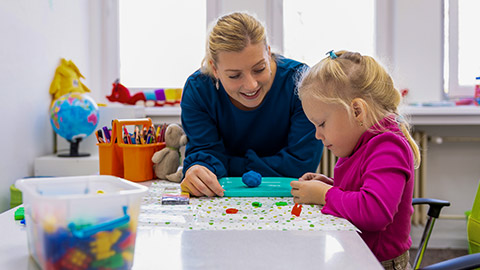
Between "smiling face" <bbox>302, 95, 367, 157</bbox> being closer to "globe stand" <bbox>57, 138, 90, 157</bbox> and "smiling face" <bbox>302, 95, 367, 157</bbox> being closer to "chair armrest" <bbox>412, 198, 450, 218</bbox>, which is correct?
"chair armrest" <bbox>412, 198, 450, 218</bbox>

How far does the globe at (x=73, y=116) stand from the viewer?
1.96m

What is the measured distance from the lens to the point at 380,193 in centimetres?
81

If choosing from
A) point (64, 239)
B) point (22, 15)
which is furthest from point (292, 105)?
point (22, 15)

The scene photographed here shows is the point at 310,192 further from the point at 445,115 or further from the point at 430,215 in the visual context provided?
the point at 445,115

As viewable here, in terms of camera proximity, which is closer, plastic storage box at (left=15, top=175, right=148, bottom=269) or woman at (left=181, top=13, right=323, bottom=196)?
plastic storage box at (left=15, top=175, right=148, bottom=269)

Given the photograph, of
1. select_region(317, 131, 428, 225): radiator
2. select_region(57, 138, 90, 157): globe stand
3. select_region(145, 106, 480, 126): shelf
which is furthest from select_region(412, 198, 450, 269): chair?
select_region(57, 138, 90, 157): globe stand

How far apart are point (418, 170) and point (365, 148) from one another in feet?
6.12

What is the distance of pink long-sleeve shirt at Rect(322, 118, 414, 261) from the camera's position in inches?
32.1

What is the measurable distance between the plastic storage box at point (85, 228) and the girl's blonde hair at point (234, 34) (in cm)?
68

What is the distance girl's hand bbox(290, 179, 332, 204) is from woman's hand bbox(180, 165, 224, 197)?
183 millimetres

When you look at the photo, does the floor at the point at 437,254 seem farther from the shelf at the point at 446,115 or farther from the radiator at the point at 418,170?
the shelf at the point at 446,115

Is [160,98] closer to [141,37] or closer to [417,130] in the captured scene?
[141,37]

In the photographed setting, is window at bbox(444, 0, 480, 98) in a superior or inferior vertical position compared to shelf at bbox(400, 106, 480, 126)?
superior

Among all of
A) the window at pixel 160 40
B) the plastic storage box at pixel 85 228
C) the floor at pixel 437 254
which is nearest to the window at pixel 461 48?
the floor at pixel 437 254
